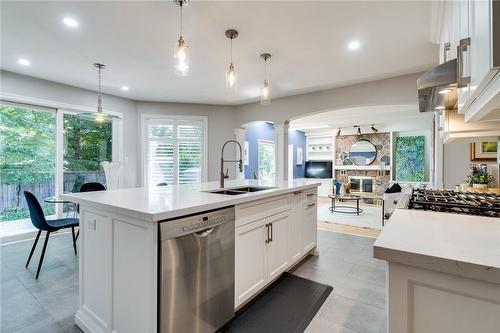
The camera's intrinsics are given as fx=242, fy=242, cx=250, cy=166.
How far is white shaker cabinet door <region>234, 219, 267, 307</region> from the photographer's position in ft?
6.08

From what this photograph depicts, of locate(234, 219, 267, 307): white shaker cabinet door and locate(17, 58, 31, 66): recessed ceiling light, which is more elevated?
A: locate(17, 58, 31, 66): recessed ceiling light

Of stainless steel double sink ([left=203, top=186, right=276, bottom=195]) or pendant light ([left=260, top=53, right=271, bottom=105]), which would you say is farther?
pendant light ([left=260, top=53, right=271, bottom=105])

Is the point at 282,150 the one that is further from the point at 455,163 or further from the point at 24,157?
the point at 24,157

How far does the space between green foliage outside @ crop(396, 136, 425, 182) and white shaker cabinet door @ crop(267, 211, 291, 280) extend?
664 cm

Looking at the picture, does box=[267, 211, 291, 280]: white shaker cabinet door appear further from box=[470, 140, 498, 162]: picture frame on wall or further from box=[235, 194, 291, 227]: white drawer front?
box=[470, 140, 498, 162]: picture frame on wall

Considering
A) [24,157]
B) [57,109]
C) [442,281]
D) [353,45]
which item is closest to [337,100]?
[353,45]

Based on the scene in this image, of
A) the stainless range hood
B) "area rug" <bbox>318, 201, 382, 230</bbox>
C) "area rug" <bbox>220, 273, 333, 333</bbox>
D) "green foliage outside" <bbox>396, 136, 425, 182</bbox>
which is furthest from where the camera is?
"green foliage outside" <bbox>396, 136, 425, 182</bbox>

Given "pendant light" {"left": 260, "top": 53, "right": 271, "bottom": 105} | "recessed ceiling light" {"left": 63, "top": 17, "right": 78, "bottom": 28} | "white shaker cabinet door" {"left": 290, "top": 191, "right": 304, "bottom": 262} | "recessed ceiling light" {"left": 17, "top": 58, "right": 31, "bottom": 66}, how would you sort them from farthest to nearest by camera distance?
"recessed ceiling light" {"left": 17, "top": 58, "right": 31, "bottom": 66} < "pendant light" {"left": 260, "top": 53, "right": 271, "bottom": 105} < "white shaker cabinet door" {"left": 290, "top": 191, "right": 304, "bottom": 262} < "recessed ceiling light" {"left": 63, "top": 17, "right": 78, "bottom": 28}

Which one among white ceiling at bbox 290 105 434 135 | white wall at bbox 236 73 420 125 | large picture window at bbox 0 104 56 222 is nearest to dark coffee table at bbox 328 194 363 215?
white ceiling at bbox 290 105 434 135

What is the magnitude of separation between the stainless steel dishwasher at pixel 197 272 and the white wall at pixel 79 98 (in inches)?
160

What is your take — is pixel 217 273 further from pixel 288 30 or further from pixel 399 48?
pixel 399 48

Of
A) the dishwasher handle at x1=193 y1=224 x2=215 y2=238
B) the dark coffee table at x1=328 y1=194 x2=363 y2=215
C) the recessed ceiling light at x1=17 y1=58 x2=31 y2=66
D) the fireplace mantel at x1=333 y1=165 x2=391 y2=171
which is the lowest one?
the dark coffee table at x1=328 y1=194 x2=363 y2=215

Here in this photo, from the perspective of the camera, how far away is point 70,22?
7.69ft

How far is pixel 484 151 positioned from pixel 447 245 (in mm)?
3617
